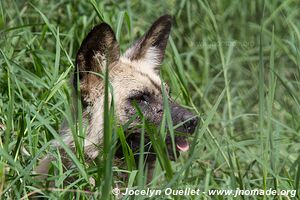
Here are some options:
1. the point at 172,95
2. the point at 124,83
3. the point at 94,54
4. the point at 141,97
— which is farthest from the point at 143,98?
the point at 172,95

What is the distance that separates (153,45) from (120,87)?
1.72 feet

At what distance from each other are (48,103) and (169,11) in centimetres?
218

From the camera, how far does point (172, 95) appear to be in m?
5.30

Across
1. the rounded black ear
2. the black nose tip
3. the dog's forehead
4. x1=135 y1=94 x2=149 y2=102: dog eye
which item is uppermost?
the rounded black ear

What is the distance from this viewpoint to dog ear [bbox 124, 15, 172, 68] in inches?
190

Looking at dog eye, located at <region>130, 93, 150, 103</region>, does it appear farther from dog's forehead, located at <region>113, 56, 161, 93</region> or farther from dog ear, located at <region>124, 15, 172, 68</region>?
dog ear, located at <region>124, 15, 172, 68</region>

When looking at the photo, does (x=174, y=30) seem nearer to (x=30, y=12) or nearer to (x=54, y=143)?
(x=30, y=12)

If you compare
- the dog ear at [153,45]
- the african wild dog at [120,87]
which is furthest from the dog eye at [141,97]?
the dog ear at [153,45]

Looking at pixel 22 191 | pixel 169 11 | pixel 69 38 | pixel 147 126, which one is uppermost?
pixel 169 11

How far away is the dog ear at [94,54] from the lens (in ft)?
13.9

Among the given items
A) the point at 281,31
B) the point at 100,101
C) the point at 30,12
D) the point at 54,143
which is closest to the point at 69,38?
the point at 30,12

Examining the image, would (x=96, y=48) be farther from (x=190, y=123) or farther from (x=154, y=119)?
(x=190, y=123)

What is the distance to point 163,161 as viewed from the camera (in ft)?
10.9

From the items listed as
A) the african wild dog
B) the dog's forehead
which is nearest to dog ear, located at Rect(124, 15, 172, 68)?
the african wild dog
